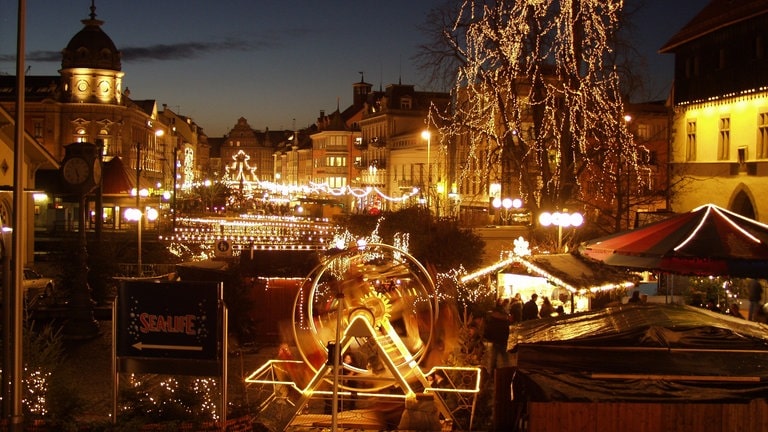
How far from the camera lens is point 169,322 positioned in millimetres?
10719

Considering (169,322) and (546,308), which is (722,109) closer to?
(546,308)

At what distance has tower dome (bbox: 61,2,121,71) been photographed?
280 feet

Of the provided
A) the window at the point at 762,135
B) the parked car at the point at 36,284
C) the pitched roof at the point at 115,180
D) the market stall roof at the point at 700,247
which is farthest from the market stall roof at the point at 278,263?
the pitched roof at the point at 115,180

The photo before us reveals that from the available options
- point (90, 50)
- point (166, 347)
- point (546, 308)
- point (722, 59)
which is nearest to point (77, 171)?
point (546, 308)

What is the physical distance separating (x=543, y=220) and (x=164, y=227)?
3720 cm

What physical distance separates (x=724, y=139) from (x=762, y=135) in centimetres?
341

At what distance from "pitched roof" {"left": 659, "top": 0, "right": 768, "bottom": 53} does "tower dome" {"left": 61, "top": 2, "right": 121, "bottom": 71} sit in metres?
58.7

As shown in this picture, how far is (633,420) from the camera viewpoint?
9.80m

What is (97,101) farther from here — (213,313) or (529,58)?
(213,313)

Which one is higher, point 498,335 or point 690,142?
point 690,142

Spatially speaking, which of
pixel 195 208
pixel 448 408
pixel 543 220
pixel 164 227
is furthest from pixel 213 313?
pixel 195 208

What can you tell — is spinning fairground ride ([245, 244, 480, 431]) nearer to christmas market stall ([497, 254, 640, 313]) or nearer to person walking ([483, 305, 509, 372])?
person walking ([483, 305, 509, 372])

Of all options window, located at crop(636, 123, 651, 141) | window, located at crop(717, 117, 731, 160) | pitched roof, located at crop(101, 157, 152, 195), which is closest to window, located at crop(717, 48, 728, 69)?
window, located at crop(717, 117, 731, 160)

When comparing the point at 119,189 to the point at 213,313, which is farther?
the point at 119,189
